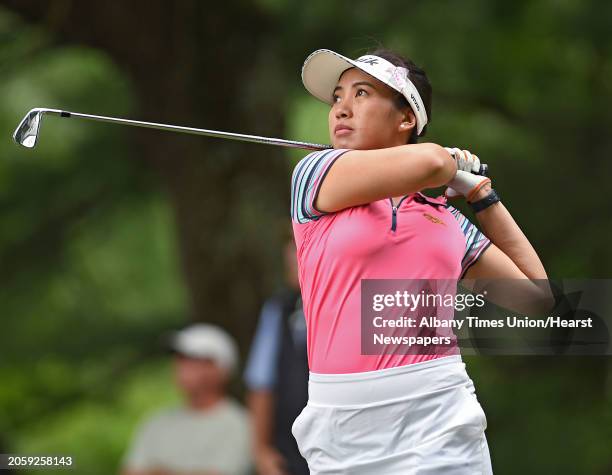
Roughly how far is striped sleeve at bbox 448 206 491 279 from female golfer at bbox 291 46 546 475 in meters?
0.05

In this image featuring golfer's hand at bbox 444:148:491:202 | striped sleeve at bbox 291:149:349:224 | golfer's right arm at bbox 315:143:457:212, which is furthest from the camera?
golfer's hand at bbox 444:148:491:202

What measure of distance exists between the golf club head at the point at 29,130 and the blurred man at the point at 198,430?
2.06 m

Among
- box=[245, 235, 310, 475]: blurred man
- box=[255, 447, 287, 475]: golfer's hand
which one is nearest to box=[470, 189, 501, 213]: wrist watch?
box=[245, 235, 310, 475]: blurred man

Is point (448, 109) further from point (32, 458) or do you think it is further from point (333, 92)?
point (333, 92)

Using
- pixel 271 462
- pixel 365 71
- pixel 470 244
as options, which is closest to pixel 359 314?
pixel 470 244

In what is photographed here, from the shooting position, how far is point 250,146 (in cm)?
626

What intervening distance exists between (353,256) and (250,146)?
3.74m

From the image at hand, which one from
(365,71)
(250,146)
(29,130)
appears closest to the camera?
(365,71)

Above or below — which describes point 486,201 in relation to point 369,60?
below

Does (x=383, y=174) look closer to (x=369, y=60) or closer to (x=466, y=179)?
(x=466, y=179)

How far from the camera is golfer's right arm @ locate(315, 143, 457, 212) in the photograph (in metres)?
2.51

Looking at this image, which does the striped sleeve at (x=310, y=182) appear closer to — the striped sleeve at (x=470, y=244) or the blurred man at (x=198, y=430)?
the striped sleeve at (x=470, y=244)

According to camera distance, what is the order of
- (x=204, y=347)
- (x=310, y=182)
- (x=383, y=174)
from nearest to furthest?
(x=383, y=174)
(x=310, y=182)
(x=204, y=347)

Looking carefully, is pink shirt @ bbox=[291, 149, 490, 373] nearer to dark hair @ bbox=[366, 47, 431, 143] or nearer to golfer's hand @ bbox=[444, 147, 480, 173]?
golfer's hand @ bbox=[444, 147, 480, 173]
